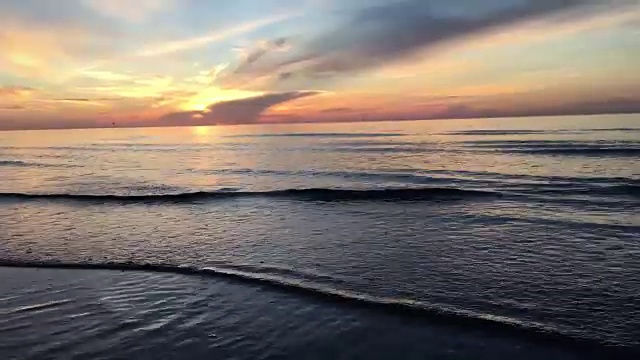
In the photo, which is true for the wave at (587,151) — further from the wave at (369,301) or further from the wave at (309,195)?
the wave at (369,301)

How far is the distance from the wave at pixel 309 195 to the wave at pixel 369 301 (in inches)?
436

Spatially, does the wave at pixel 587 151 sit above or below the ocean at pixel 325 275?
above

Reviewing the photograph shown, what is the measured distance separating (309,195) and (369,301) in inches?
562

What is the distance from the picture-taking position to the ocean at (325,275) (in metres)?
6.57

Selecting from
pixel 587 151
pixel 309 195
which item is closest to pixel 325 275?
pixel 309 195

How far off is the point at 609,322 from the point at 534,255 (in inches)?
Answer: 150

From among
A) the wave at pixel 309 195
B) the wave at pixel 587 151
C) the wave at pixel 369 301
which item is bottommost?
the wave at pixel 369 301

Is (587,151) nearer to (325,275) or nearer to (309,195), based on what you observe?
(309,195)

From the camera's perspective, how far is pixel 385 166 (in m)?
34.8

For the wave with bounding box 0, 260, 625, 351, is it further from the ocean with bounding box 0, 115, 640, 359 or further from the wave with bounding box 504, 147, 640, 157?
the wave with bounding box 504, 147, 640, 157

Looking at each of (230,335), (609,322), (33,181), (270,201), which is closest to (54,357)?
(230,335)

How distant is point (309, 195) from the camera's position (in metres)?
22.2

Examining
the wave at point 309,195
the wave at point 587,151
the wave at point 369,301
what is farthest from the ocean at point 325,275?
the wave at point 587,151

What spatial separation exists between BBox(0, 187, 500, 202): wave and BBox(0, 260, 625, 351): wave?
1107cm
